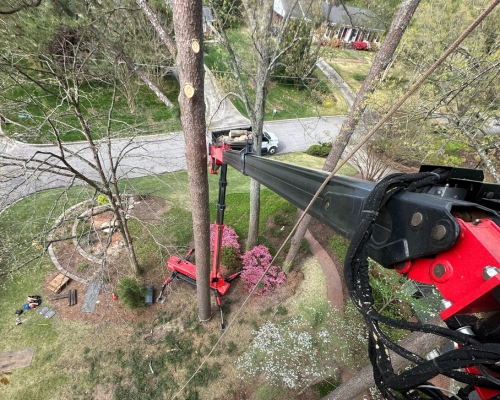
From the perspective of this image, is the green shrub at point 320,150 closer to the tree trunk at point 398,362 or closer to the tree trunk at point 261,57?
the tree trunk at point 261,57

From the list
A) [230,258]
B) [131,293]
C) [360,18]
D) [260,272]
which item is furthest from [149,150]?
[360,18]

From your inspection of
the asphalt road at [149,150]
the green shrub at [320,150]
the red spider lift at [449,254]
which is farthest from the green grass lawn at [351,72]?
the red spider lift at [449,254]

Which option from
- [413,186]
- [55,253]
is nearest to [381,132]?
[413,186]

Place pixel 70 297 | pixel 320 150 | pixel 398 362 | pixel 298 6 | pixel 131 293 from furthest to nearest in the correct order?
pixel 320 150 < pixel 298 6 < pixel 70 297 < pixel 131 293 < pixel 398 362

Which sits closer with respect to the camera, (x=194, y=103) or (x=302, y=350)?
(x=194, y=103)

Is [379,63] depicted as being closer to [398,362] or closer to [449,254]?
[449,254]
